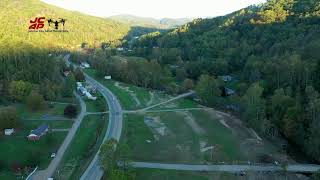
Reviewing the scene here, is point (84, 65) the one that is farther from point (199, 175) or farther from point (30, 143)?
point (199, 175)

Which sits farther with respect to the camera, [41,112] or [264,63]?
[264,63]

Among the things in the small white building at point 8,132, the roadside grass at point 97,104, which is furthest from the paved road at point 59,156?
the small white building at point 8,132

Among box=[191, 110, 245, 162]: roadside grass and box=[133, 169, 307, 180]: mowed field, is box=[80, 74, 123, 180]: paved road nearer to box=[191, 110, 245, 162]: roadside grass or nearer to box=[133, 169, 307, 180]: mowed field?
box=[133, 169, 307, 180]: mowed field

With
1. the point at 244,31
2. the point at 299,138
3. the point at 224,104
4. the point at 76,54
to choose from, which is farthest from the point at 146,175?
the point at 76,54

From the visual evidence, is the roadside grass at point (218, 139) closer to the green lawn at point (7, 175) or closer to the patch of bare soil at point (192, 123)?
the patch of bare soil at point (192, 123)

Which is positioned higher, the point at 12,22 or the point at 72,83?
the point at 12,22

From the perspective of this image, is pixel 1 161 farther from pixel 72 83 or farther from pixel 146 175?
pixel 72 83

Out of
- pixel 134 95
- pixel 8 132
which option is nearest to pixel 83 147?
pixel 8 132
